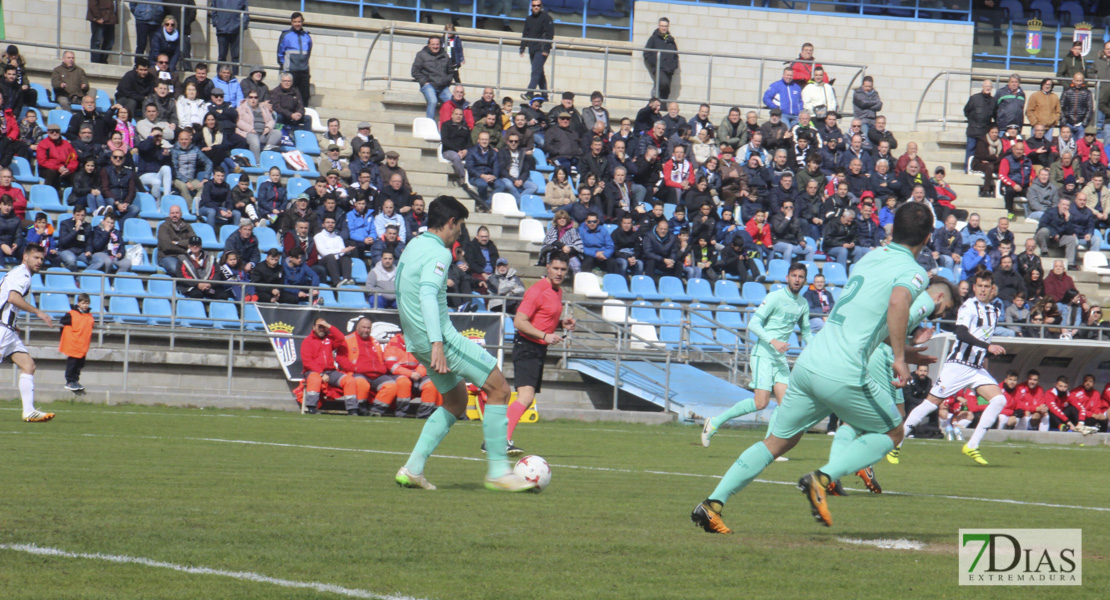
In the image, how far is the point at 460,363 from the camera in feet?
30.1

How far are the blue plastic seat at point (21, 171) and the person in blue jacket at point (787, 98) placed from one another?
15823 millimetres

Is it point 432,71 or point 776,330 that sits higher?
point 432,71

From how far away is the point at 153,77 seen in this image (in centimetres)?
2430

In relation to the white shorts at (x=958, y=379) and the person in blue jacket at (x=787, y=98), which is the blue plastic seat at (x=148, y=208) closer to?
the white shorts at (x=958, y=379)

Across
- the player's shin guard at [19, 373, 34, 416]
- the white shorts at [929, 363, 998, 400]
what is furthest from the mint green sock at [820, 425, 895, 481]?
the player's shin guard at [19, 373, 34, 416]

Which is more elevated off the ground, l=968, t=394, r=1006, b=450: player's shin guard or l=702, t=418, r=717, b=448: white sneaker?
l=968, t=394, r=1006, b=450: player's shin guard

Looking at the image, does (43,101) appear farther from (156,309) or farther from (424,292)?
(424,292)

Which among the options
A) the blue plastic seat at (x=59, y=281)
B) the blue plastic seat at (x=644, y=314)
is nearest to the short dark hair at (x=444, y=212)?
the blue plastic seat at (x=59, y=281)

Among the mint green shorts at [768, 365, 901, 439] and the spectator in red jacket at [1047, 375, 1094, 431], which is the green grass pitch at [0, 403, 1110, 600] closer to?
the mint green shorts at [768, 365, 901, 439]

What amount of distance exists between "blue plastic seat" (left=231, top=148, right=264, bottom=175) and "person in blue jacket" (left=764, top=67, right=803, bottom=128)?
11.9 meters

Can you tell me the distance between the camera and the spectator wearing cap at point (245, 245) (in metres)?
21.4

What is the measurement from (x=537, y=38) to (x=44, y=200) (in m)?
Answer: 12.0

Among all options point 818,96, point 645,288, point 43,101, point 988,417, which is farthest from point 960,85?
point 43,101

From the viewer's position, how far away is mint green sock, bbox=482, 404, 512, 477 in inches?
373
